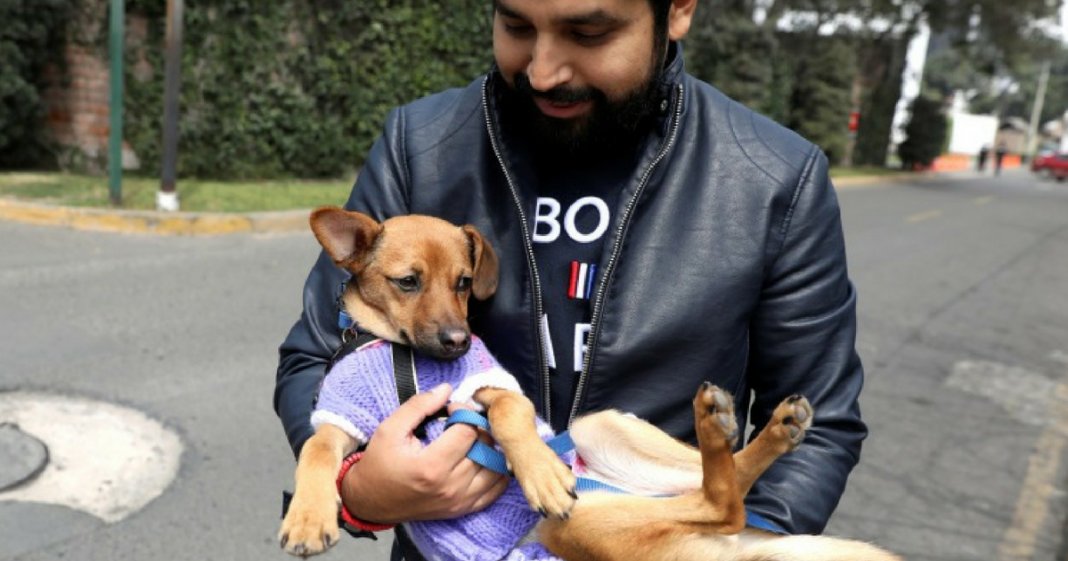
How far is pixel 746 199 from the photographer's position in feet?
5.42

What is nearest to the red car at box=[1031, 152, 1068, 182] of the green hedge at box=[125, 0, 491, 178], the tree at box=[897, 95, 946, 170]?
the tree at box=[897, 95, 946, 170]

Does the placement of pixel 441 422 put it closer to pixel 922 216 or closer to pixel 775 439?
pixel 775 439

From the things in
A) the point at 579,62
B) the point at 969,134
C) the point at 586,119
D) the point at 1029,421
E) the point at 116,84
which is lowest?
the point at 1029,421

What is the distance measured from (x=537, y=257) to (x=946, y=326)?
743 centimetres

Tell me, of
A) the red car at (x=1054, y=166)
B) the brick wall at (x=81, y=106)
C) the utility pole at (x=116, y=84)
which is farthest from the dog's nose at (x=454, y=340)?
the red car at (x=1054, y=166)

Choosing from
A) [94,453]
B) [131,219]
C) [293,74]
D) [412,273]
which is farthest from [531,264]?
[293,74]

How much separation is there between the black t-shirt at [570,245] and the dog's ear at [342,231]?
1.60 feet

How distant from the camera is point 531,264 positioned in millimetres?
1702

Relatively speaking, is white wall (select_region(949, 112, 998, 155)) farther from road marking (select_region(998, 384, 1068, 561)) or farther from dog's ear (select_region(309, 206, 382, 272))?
dog's ear (select_region(309, 206, 382, 272))

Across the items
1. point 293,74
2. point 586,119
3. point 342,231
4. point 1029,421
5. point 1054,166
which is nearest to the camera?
point 586,119

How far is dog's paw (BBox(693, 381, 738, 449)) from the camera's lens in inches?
61.8

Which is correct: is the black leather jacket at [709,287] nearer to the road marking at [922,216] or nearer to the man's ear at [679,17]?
the man's ear at [679,17]

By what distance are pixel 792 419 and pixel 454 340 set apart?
2.42 feet

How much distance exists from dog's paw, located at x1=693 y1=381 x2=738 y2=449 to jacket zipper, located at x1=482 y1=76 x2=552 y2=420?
12.3 inches
